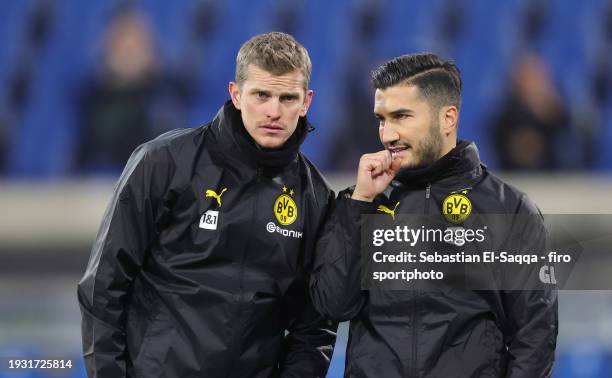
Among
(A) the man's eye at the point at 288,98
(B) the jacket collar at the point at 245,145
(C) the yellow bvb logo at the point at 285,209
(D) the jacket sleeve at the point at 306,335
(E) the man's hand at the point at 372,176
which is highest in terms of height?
(A) the man's eye at the point at 288,98

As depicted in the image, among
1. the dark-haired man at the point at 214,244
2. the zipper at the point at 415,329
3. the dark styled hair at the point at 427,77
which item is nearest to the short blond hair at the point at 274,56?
the dark-haired man at the point at 214,244

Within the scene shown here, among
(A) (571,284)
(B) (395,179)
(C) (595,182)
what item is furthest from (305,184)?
(C) (595,182)

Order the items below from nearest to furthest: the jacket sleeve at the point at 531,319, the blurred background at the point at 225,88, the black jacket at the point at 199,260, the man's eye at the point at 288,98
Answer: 1. the jacket sleeve at the point at 531,319
2. the black jacket at the point at 199,260
3. the man's eye at the point at 288,98
4. the blurred background at the point at 225,88

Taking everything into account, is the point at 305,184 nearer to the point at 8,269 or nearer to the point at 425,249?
the point at 425,249

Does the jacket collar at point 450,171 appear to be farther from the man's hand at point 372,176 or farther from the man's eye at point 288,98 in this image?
the man's eye at point 288,98

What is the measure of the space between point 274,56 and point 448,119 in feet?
1.95

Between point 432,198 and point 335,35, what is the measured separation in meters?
6.41

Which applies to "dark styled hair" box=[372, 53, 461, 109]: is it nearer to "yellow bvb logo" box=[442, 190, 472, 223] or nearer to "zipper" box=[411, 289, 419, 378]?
"yellow bvb logo" box=[442, 190, 472, 223]

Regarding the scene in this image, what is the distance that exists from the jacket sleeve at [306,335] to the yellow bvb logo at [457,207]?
405 millimetres

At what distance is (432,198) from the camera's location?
297 cm

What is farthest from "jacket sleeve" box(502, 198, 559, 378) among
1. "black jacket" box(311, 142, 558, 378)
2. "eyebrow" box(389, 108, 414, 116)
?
"eyebrow" box(389, 108, 414, 116)

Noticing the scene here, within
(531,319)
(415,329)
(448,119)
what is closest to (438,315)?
(415,329)

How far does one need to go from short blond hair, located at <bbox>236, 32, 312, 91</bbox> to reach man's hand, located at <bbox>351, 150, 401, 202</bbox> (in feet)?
1.15

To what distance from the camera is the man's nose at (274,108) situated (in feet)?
9.70
